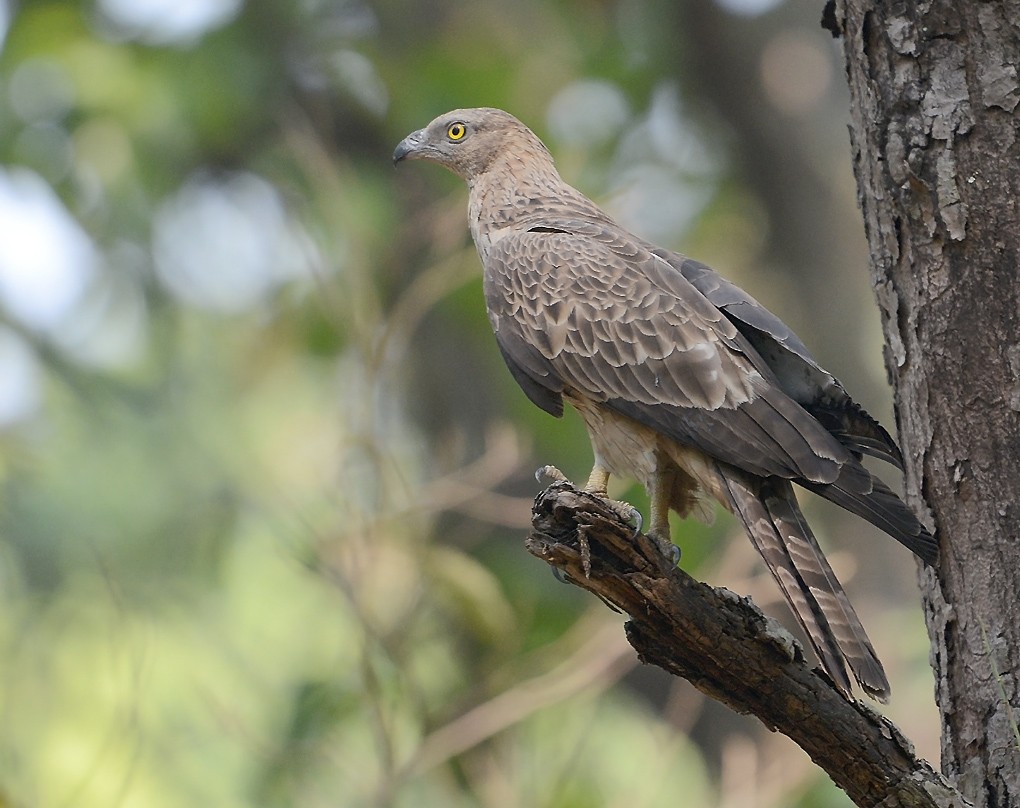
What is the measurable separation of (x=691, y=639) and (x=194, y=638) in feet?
21.9

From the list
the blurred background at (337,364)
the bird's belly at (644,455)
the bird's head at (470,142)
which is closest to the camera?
the bird's belly at (644,455)

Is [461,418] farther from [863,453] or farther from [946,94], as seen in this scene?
[946,94]

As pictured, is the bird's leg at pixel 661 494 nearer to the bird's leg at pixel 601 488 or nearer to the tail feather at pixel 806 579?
the bird's leg at pixel 601 488

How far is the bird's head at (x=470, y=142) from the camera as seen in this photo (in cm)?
539

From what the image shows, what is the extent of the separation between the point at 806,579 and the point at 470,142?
277cm

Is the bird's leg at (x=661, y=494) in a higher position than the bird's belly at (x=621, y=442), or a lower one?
lower

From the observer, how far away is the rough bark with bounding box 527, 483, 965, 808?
2795 millimetres

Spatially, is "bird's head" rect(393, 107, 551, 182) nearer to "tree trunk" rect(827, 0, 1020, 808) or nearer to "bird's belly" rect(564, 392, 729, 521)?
"bird's belly" rect(564, 392, 729, 521)

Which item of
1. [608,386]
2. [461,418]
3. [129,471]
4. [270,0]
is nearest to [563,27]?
[270,0]

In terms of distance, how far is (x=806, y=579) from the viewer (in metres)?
3.36

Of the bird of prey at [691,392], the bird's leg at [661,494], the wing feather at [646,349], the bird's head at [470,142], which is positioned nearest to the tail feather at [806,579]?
the bird of prey at [691,392]

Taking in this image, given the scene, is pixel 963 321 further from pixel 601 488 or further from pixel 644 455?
pixel 601 488

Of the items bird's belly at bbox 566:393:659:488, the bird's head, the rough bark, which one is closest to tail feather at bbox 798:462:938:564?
the rough bark

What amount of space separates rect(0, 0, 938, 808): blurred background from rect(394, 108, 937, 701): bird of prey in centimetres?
164
